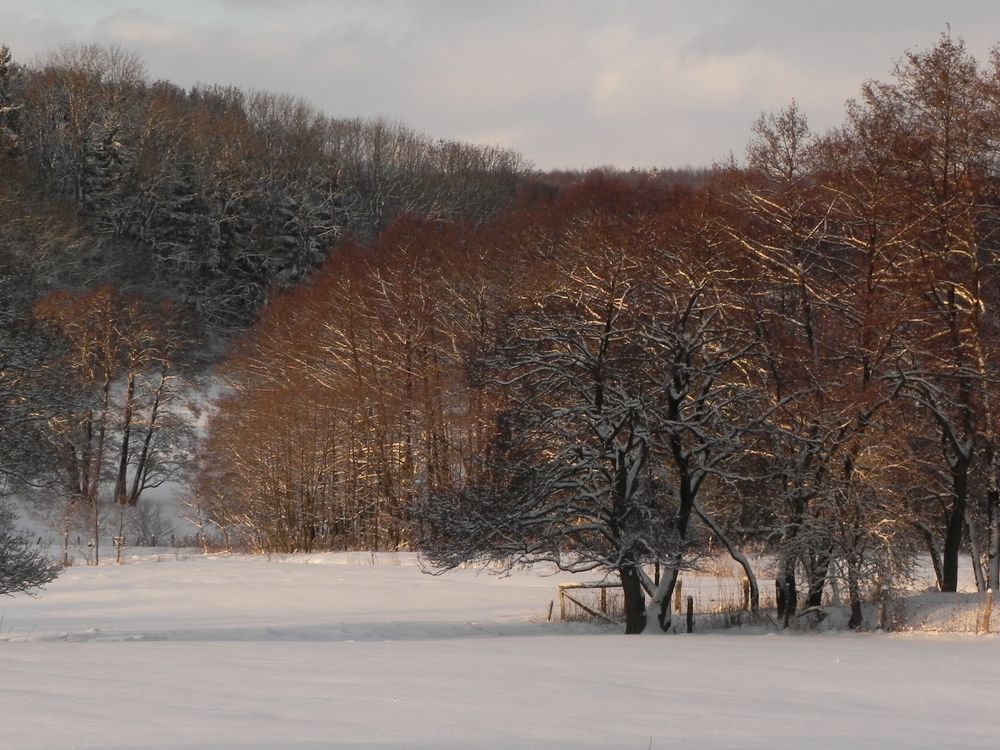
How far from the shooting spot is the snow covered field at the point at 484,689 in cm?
794

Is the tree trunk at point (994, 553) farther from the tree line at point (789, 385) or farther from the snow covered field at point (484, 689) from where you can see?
the snow covered field at point (484, 689)

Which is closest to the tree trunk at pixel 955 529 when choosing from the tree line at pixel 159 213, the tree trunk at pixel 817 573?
the tree trunk at pixel 817 573

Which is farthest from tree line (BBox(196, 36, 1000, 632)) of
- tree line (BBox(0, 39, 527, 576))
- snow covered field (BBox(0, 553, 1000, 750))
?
tree line (BBox(0, 39, 527, 576))

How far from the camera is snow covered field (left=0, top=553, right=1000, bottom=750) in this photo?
7.94 m

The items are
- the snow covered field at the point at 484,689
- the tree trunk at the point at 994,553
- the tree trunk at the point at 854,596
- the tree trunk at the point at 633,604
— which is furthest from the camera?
the tree trunk at the point at 994,553

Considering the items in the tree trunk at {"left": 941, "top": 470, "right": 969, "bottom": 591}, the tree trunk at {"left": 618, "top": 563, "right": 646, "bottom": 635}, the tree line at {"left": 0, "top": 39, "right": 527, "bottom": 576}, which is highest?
the tree line at {"left": 0, "top": 39, "right": 527, "bottom": 576}

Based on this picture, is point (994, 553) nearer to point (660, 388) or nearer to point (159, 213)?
point (660, 388)

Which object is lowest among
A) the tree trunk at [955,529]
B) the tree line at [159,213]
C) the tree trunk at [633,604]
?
the tree trunk at [633,604]

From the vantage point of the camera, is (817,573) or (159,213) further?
(159,213)

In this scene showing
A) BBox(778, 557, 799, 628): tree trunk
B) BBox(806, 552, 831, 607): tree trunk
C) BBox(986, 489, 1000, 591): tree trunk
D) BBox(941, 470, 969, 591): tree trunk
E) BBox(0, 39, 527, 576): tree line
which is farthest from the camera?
BBox(0, 39, 527, 576): tree line

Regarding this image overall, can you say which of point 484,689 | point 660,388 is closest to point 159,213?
point 660,388

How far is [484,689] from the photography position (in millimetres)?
10625

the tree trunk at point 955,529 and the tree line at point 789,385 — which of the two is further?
the tree trunk at point 955,529

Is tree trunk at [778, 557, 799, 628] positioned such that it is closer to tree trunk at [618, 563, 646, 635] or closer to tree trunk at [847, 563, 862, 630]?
tree trunk at [847, 563, 862, 630]
